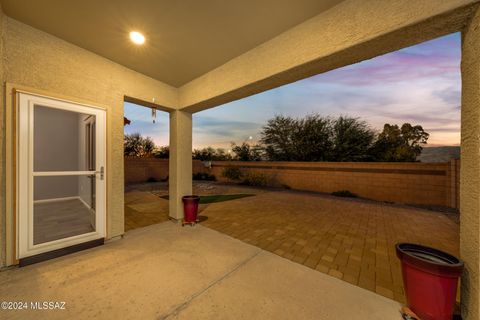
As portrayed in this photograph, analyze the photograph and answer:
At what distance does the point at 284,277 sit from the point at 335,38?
2.78 meters

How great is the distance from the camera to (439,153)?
20.8 feet

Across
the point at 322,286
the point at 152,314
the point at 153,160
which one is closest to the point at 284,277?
the point at 322,286

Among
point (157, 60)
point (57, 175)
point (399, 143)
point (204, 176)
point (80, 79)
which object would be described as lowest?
point (204, 176)

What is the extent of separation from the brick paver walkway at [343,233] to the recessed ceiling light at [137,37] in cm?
348

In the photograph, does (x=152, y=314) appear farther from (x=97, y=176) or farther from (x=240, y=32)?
(x=240, y=32)

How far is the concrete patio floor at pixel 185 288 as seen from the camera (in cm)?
154

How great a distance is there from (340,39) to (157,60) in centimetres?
276

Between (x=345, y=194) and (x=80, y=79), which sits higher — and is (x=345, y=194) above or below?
below

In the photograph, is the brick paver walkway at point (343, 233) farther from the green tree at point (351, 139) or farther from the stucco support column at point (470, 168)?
the green tree at point (351, 139)

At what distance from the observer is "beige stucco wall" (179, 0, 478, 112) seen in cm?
147

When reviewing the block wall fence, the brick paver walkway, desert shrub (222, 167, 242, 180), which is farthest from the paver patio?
desert shrub (222, 167, 242, 180)

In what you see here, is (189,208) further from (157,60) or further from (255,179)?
(255,179)

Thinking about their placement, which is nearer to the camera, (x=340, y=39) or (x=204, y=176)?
(x=340, y=39)

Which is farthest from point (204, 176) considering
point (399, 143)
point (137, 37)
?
point (399, 143)
